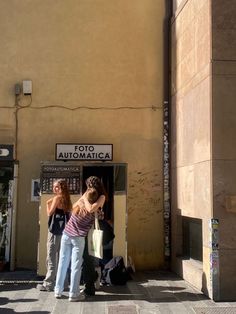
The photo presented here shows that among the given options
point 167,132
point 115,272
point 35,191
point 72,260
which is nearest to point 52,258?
point 72,260

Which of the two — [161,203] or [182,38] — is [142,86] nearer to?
[182,38]

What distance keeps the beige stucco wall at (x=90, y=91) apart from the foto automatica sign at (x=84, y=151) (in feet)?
0.96

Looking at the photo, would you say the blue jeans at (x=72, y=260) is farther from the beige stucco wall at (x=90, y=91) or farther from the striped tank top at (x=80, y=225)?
the beige stucco wall at (x=90, y=91)

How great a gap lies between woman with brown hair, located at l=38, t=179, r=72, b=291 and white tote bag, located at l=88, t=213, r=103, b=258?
18.7 inches

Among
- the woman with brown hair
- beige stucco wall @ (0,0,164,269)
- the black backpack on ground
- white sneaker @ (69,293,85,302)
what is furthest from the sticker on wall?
white sneaker @ (69,293,85,302)

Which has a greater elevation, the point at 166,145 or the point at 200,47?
the point at 200,47

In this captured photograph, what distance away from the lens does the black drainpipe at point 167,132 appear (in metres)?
9.15

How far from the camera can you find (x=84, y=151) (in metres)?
Answer: 9.05

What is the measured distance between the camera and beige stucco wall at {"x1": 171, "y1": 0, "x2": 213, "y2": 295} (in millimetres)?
7047

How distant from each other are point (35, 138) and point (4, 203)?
140 centimetres

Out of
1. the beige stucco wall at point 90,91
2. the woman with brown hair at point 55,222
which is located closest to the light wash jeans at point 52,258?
the woman with brown hair at point 55,222

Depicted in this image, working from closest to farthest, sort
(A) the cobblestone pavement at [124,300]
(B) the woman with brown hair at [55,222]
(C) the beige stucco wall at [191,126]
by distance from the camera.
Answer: (A) the cobblestone pavement at [124,300], (C) the beige stucco wall at [191,126], (B) the woman with brown hair at [55,222]

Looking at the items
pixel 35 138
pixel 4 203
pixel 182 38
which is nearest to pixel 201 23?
pixel 182 38

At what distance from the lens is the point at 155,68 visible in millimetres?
9531
